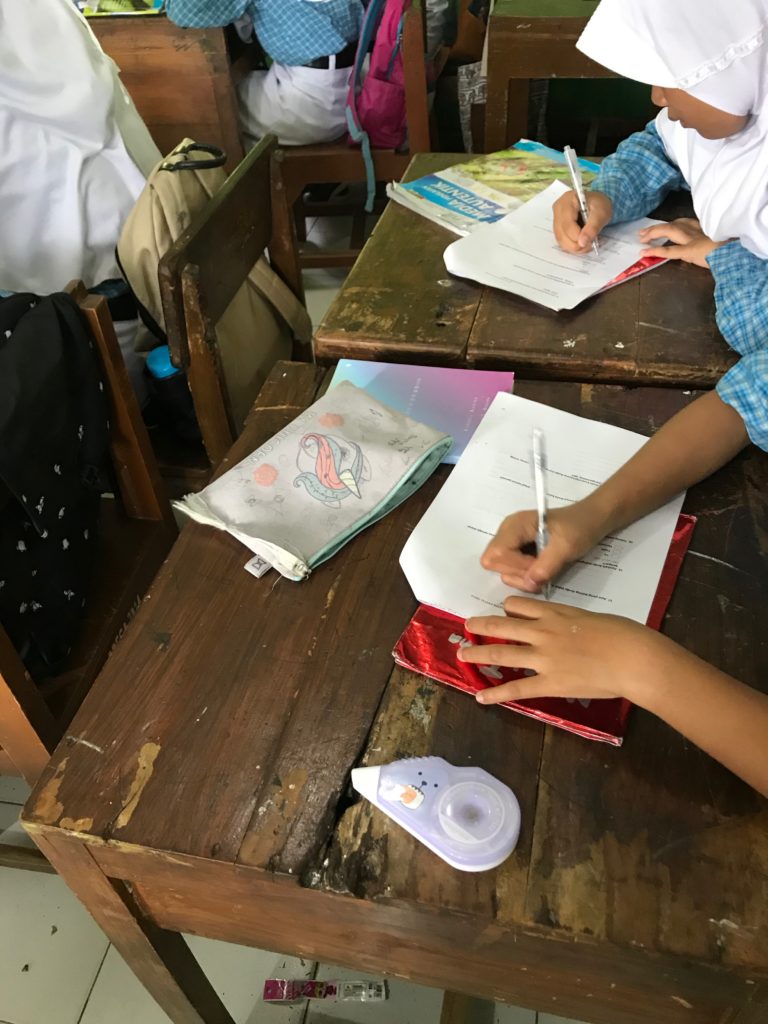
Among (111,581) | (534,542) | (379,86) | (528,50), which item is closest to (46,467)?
(111,581)

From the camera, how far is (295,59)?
84.8 inches

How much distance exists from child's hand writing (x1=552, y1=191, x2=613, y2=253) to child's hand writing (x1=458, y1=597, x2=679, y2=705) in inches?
26.7

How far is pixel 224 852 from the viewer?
0.57 metres

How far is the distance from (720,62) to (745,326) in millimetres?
289

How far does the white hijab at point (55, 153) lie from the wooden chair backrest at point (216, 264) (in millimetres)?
450

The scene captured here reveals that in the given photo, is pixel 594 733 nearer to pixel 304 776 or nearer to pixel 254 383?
pixel 304 776

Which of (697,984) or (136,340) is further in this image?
(136,340)

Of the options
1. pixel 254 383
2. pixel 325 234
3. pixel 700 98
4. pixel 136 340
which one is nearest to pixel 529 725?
pixel 700 98

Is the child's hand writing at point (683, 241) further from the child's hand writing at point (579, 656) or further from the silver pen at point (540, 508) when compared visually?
the child's hand writing at point (579, 656)

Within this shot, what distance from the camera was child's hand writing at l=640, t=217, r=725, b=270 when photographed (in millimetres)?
1113

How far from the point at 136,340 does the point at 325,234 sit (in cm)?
126

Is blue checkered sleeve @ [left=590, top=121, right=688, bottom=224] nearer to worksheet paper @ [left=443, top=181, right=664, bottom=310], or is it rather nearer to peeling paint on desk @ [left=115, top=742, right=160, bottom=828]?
worksheet paper @ [left=443, top=181, right=664, bottom=310]

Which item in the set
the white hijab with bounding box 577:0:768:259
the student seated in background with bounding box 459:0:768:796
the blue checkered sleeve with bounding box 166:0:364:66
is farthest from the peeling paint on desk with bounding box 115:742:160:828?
the blue checkered sleeve with bounding box 166:0:364:66

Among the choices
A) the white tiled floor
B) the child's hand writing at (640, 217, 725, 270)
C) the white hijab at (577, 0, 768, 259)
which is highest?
the white hijab at (577, 0, 768, 259)
